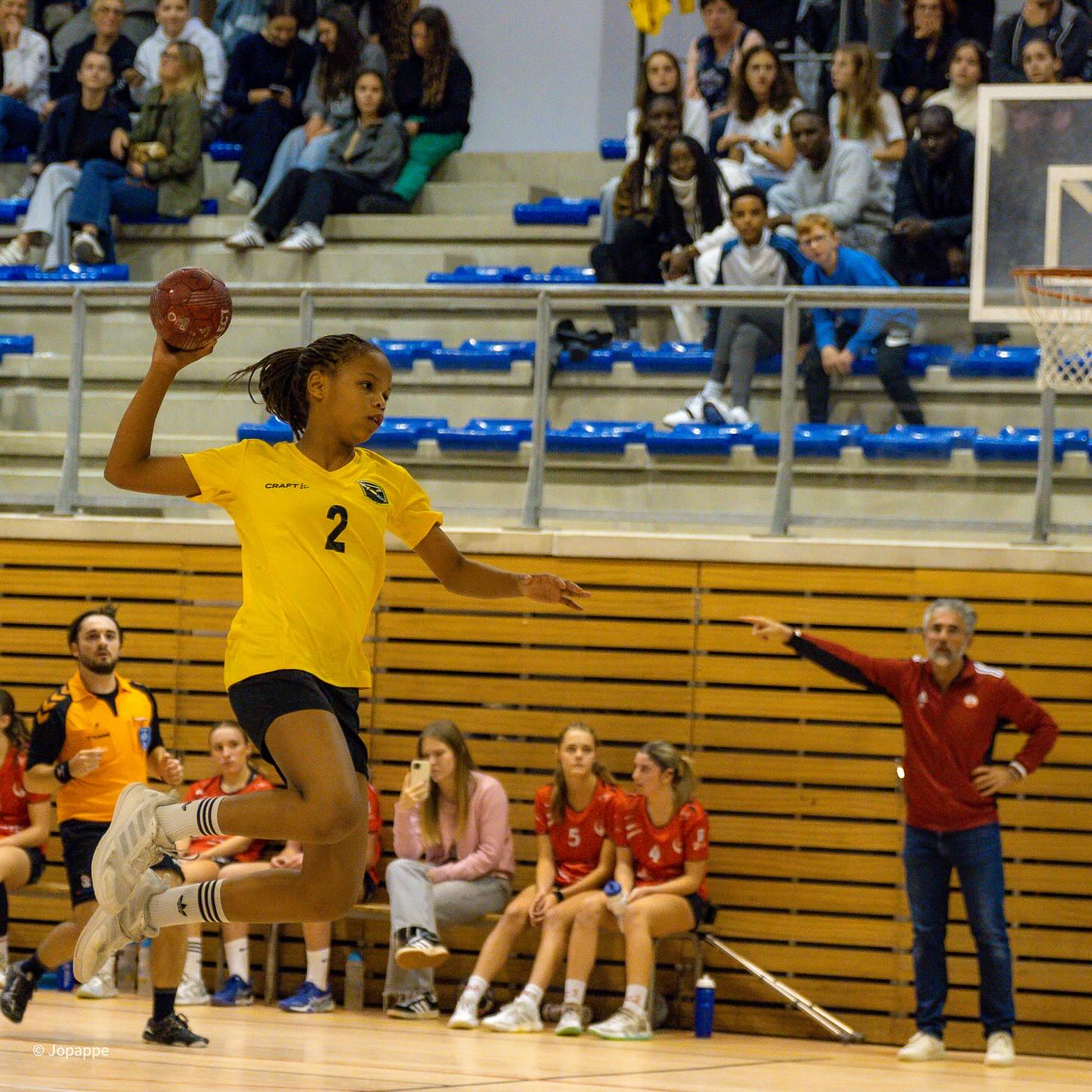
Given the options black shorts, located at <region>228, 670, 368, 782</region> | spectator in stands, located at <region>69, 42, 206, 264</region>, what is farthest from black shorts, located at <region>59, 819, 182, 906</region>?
spectator in stands, located at <region>69, 42, 206, 264</region>

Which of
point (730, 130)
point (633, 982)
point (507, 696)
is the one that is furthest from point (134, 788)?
point (730, 130)

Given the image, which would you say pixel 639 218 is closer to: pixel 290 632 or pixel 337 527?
pixel 337 527

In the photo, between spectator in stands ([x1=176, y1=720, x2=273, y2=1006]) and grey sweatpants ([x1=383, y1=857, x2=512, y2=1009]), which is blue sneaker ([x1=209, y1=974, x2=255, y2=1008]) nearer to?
spectator in stands ([x1=176, y1=720, x2=273, y2=1006])

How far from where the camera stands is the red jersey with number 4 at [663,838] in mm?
8414

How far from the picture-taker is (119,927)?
490 cm

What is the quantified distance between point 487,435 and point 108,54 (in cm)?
611

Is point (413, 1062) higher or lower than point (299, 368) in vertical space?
lower

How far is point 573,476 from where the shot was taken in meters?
8.82

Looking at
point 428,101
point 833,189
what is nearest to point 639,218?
point 833,189

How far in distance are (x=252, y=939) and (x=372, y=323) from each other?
338cm

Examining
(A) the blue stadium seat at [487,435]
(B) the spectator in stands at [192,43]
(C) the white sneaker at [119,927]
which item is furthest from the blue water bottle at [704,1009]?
(B) the spectator in stands at [192,43]

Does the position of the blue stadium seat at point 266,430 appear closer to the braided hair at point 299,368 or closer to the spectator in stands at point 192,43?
the braided hair at point 299,368

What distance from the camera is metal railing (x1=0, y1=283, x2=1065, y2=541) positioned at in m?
8.41

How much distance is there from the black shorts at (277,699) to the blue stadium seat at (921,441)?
435 cm
